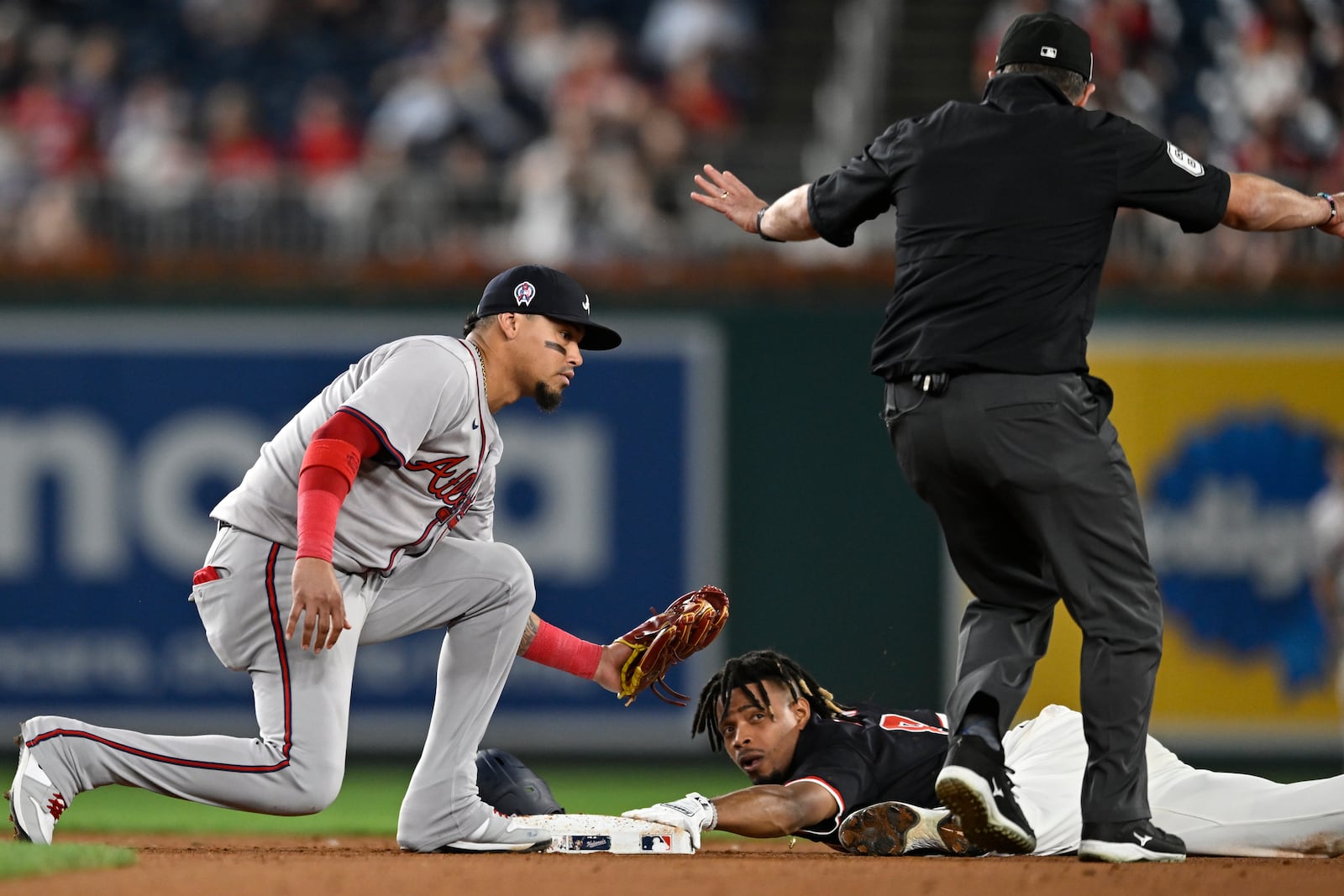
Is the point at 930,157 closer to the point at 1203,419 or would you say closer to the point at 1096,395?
the point at 1096,395

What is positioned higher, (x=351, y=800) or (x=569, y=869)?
(x=569, y=869)

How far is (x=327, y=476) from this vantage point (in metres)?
4.41

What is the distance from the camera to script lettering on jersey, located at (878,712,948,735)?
540 cm

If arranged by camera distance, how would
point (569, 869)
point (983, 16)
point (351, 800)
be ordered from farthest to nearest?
1. point (983, 16)
2. point (351, 800)
3. point (569, 869)

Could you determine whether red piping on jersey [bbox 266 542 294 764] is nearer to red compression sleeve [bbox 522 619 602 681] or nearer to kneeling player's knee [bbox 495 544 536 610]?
kneeling player's knee [bbox 495 544 536 610]

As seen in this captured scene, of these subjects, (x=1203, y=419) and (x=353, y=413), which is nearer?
(x=353, y=413)

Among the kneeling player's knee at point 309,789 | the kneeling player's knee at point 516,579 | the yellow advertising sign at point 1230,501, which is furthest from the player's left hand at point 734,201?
the yellow advertising sign at point 1230,501

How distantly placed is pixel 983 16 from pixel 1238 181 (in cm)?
970

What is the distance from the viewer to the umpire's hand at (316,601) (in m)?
4.32

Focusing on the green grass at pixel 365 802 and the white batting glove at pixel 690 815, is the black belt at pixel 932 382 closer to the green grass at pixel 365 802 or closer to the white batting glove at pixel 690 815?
the white batting glove at pixel 690 815

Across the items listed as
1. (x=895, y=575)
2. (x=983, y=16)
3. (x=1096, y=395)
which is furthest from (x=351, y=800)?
(x=983, y=16)

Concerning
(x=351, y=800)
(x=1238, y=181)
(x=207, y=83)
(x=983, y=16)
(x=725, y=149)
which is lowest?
(x=351, y=800)

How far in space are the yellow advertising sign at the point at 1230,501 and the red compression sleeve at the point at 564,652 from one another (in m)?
4.93

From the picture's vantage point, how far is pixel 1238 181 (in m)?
4.49
